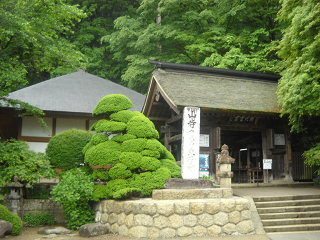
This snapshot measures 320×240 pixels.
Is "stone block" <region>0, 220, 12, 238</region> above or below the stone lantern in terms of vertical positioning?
below

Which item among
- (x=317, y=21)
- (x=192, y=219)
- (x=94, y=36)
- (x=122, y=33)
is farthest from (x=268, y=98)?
(x=94, y=36)

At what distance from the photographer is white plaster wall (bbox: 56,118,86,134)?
595 inches

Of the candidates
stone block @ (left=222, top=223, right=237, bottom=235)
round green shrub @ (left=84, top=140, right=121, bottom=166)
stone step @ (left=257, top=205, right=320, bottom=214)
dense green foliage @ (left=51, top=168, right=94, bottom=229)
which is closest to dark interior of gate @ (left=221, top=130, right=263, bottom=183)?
stone step @ (left=257, top=205, right=320, bottom=214)

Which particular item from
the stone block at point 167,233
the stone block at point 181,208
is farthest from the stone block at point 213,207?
the stone block at point 167,233

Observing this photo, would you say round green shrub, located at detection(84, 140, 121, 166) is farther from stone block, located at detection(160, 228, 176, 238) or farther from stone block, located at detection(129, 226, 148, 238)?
stone block, located at detection(160, 228, 176, 238)

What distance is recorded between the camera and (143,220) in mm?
7785

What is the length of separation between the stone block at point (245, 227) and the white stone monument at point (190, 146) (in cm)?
172

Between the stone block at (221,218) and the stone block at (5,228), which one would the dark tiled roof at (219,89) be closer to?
the stone block at (221,218)

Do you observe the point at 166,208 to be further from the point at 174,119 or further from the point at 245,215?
the point at 174,119

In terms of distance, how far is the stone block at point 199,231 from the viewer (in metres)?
7.84

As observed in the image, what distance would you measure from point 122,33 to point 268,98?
1241cm

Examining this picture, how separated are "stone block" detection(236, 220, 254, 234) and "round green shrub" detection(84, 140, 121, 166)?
378 centimetres

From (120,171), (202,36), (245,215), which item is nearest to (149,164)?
(120,171)

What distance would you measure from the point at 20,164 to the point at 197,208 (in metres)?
5.03
